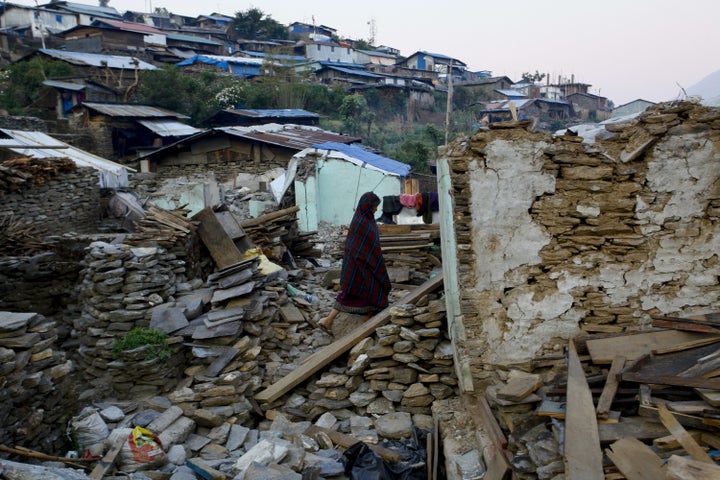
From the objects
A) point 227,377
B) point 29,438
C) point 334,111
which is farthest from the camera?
point 334,111

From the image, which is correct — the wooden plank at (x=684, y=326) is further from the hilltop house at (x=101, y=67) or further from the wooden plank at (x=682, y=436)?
the hilltop house at (x=101, y=67)

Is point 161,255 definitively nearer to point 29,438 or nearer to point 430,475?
point 29,438

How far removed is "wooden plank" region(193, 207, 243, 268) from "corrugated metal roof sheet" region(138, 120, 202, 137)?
17.1 metres

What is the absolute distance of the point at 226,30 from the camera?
48.8 metres

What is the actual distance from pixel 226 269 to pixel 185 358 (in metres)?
1.28

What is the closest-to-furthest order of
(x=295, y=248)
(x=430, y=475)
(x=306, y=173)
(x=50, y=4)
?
1. (x=430, y=475)
2. (x=295, y=248)
3. (x=306, y=173)
4. (x=50, y=4)

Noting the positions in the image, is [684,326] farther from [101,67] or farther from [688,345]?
[101,67]

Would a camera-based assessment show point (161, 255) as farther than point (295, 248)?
No

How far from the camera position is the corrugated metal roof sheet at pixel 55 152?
11938 mm

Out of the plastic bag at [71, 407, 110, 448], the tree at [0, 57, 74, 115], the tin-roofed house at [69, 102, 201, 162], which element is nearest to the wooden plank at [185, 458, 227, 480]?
the plastic bag at [71, 407, 110, 448]

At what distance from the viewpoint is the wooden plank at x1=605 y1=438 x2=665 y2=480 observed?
9.10 ft

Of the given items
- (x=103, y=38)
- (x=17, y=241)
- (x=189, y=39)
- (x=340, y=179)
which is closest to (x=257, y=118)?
(x=340, y=179)

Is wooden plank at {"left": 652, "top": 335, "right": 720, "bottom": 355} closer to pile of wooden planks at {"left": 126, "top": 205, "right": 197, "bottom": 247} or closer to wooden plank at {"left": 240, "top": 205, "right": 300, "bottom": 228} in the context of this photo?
pile of wooden planks at {"left": 126, "top": 205, "right": 197, "bottom": 247}

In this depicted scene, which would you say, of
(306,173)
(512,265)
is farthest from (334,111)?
(512,265)
